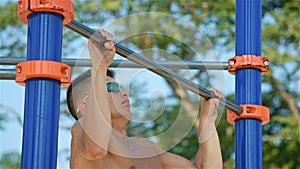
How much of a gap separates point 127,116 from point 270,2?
5.83 metres

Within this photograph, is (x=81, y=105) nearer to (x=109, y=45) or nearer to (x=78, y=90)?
(x=78, y=90)

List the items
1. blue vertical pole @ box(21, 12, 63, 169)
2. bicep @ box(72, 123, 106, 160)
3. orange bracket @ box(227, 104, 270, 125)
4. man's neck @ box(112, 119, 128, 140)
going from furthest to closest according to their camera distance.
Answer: orange bracket @ box(227, 104, 270, 125) < man's neck @ box(112, 119, 128, 140) < bicep @ box(72, 123, 106, 160) < blue vertical pole @ box(21, 12, 63, 169)

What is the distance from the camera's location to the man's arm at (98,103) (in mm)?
2236

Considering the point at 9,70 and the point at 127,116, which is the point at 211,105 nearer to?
the point at 127,116

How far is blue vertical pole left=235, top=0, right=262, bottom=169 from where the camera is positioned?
2920 millimetres

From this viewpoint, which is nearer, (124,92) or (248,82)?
(124,92)

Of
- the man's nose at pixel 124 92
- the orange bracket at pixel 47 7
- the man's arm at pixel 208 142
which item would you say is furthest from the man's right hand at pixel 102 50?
the man's arm at pixel 208 142

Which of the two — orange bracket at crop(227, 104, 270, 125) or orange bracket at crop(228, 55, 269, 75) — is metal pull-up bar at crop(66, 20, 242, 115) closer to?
orange bracket at crop(227, 104, 270, 125)

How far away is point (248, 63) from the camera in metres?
2.98

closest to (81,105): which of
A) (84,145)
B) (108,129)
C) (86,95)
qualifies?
(86,95)

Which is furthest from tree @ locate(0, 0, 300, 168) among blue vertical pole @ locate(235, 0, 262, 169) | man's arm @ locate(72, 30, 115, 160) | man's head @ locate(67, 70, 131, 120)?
man's arm @ locate(72, 30, 115, 160)

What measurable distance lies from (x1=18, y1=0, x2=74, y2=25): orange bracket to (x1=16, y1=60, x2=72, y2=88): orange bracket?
0.41ft

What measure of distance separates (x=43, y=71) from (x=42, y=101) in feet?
0.24

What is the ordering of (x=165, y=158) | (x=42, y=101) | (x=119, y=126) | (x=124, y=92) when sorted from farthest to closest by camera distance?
(x=165, y=158) → (x=119, y=126) → (x=124, y=92) → (x=42, y=101)
